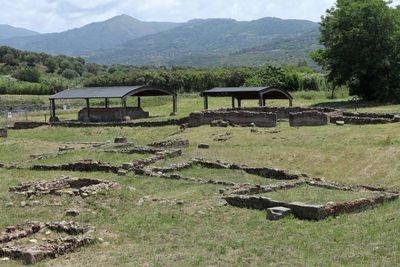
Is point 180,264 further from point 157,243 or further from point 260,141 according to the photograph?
point 260,141

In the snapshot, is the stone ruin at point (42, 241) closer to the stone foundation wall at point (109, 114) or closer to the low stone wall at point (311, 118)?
the low stone wall at point (311, 118)

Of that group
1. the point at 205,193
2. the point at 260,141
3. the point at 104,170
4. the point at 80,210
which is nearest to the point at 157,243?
the point at 80,210

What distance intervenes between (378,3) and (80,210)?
41167 millimetres

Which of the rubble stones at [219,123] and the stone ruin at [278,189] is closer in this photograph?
the stone ruin at [278,189]

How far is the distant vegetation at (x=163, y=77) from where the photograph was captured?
283ft

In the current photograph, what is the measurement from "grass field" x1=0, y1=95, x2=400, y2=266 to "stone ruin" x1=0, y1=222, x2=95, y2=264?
258 millimetres

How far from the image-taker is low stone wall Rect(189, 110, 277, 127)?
38688 mm

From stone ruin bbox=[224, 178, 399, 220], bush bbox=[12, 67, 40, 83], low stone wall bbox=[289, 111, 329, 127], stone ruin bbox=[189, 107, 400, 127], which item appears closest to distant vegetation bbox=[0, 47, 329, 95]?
bush bbox=[12, 67, 40, 83]

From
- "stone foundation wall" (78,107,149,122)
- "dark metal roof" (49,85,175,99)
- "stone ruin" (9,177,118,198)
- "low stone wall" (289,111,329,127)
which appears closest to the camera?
"stone ruin" (9,177,118,198)

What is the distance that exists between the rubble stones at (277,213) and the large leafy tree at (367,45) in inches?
1470

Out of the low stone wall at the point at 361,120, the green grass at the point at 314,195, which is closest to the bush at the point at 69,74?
the low stone wall at the point at 361,120

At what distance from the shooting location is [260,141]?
3206 cm

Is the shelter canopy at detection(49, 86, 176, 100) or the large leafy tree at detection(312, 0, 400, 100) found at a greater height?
the large leafy tree at detection(312, 0, 400, 100)

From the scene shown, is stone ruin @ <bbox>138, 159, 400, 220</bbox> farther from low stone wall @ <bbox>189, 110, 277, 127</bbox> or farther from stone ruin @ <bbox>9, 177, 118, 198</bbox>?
low stone wall @ <bbox>189, 110, 277, 127</bbox>
